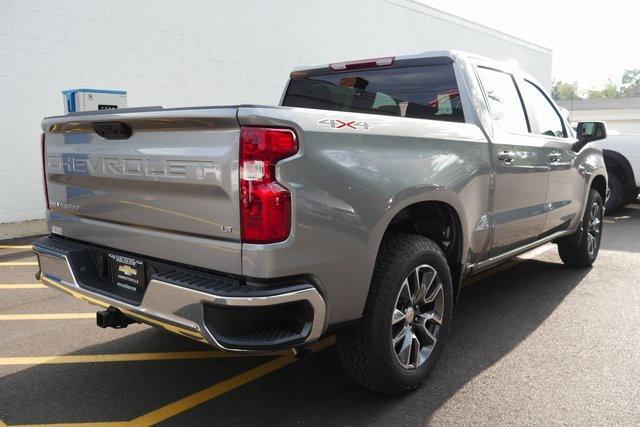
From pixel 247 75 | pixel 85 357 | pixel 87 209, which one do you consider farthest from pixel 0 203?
pixel 87 209

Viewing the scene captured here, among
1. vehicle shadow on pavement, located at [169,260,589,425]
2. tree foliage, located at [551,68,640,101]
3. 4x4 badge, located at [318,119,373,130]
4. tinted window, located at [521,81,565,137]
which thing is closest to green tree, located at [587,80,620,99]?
tree foliage, located at [551,68,640,101]

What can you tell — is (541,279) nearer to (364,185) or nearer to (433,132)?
(433,132)

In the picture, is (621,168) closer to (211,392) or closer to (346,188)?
(346,188)

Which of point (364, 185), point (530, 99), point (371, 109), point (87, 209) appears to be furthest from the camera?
point (530, 99)

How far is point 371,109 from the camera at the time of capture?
14.2 ft

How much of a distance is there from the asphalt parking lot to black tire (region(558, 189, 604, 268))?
0.95 meters

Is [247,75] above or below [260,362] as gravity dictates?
above

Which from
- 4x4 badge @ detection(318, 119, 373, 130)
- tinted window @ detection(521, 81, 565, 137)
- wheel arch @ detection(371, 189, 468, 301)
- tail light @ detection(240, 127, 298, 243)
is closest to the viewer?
tail light @ detection(240, 127, 298, 243)

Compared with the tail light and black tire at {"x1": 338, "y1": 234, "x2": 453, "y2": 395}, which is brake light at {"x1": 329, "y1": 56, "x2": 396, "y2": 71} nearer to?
black tire at {"x1": 338, "y1": 234, "x2": 453, "y2": 395}

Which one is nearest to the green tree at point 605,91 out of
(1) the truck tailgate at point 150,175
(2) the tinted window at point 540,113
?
(2) the tinted window at point 540,113

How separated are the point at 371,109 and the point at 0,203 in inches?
266

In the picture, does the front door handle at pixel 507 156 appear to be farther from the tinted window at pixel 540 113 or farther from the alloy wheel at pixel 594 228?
the alloy wheel at pixel 594 228

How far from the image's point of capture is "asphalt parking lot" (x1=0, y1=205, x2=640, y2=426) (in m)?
3.01

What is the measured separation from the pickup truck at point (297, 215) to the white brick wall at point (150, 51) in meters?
6.00
